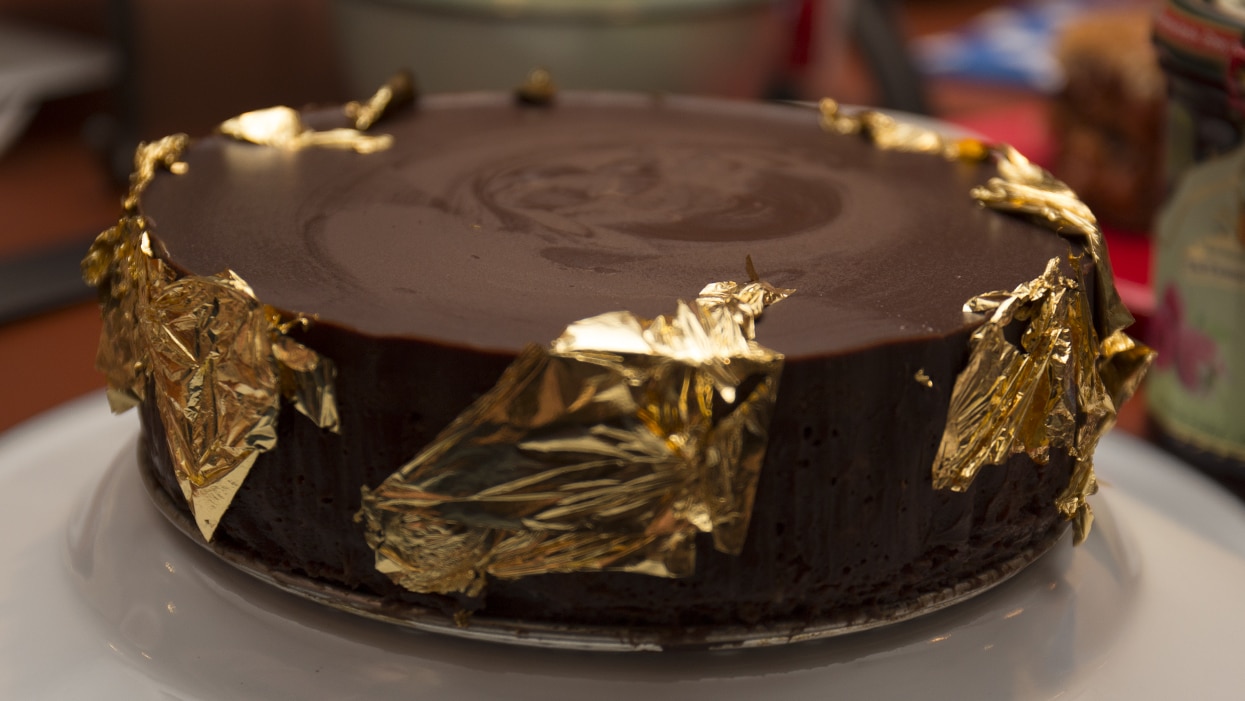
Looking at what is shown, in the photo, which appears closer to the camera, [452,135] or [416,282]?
[416,282]

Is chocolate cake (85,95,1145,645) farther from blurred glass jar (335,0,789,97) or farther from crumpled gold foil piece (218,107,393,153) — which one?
blurred glass jar (335,0,789,97)

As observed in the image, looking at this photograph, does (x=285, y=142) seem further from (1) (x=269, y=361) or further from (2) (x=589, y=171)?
(1) (x=269, y=361)

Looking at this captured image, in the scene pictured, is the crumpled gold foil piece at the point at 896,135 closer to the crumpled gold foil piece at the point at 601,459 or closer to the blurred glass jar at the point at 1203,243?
the blurred glass jar at the point at 1203,243

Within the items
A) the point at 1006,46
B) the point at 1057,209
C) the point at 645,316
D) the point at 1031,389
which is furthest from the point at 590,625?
the point at 1006,46

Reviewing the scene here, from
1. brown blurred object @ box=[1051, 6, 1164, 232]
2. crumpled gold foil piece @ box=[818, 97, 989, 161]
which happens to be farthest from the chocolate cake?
brown blurred object @ box=[1051, 6, 1164, 232]

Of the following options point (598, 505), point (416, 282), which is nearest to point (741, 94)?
point (416, 282)

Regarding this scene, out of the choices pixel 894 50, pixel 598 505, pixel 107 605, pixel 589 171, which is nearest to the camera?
pixel 598 505
